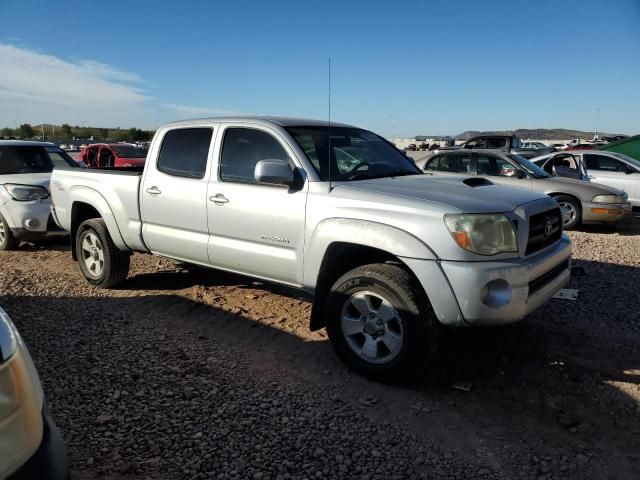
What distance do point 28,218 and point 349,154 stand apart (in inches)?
210

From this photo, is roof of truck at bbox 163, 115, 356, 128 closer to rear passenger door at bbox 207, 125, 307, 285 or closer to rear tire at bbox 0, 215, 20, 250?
rear passenger door at bbox 207, 125, 307, 285

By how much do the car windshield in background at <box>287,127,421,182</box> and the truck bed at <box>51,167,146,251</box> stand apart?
1944 millimetres

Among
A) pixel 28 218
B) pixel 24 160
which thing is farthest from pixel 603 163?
pixel 24 160

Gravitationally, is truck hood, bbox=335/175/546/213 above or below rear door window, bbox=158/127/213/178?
below

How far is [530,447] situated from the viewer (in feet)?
9.84

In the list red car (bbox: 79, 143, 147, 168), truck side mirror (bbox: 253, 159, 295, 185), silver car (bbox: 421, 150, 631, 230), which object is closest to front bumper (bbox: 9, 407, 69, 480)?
truck side mirror (bbox: 253, 159, 295, 185)

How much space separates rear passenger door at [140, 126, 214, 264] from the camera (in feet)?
15.5

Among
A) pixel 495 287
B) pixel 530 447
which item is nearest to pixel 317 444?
pixel 530 447

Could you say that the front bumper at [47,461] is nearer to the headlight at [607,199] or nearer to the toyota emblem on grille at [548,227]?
the toyota emblem on grille at [548,227]

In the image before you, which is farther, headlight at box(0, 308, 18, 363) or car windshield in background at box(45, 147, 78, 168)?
car windshield in background at box(45, 147, 78, 168)

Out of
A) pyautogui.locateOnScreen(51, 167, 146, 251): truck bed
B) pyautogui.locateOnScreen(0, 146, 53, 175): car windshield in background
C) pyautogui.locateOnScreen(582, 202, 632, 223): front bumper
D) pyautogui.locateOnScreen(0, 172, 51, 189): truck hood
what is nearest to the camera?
pyautogui.locateOnScreen(51, 167, 146, 251): truck bed

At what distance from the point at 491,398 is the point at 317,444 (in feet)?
4.38

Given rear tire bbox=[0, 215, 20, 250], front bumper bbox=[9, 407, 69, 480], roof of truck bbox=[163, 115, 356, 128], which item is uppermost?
roof of truck bbox=[163, 115, 356, 128]

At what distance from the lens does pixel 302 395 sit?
141 inches
